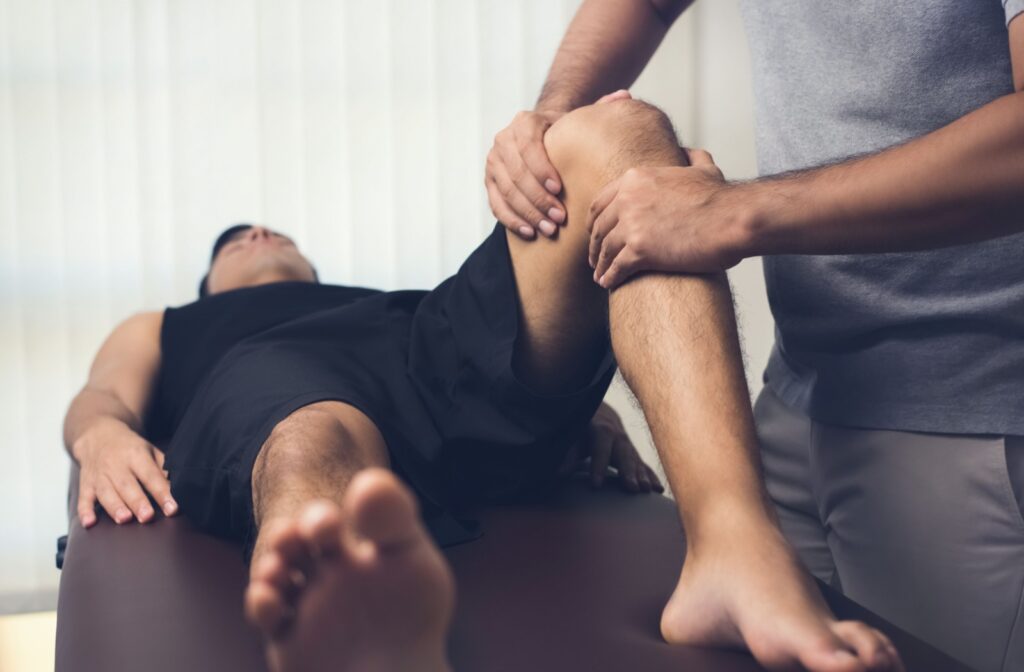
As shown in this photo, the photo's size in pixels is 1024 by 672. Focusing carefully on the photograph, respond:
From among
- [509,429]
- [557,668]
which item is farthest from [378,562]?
[509,429]

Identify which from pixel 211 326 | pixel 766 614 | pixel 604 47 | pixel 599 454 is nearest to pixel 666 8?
pixel 604 47

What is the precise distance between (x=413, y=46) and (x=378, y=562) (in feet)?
8.70

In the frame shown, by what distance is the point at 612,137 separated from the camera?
118 centimetres

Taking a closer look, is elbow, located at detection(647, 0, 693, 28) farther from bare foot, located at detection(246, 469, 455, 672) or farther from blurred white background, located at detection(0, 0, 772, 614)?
blurred white background, located at detection(0, 0, 772, 614)

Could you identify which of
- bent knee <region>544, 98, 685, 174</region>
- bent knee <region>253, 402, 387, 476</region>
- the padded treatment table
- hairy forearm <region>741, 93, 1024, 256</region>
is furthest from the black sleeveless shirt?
hairy forearm <region>741, 93, 1024, 256</region>

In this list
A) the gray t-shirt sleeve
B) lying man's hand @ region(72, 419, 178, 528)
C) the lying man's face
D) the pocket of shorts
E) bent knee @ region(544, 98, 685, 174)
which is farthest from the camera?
the lying man's face

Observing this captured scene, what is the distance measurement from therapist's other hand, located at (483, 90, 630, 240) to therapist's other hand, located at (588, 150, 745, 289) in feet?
0.30

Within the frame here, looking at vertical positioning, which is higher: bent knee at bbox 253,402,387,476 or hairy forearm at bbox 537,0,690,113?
hairy forearm at bbox 537,0,690,113

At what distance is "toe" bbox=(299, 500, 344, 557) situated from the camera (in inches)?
25.7

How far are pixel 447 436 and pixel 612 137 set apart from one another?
440mm

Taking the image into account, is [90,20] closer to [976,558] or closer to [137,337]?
[137,337]

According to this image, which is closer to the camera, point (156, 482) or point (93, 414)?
point (156, 482)

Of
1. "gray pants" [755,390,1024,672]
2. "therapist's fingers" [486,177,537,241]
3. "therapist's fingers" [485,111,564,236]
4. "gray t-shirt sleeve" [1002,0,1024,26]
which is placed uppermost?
"gray t-shirt sleeve" [1002,0,1024,26]

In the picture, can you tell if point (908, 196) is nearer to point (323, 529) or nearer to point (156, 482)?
point (323, 529)
